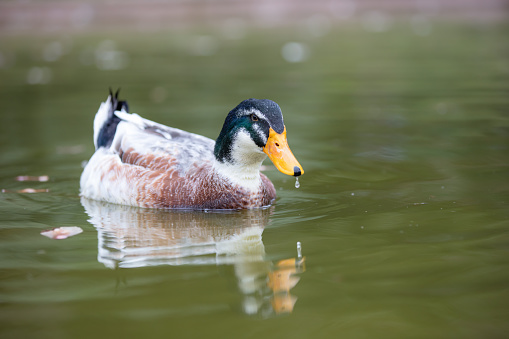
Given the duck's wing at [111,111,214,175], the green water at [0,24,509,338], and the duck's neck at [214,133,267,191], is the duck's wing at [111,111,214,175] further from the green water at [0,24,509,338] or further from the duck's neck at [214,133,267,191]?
the green water at [0,24,509,338]

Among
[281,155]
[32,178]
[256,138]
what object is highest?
[256,138]

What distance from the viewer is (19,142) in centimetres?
866

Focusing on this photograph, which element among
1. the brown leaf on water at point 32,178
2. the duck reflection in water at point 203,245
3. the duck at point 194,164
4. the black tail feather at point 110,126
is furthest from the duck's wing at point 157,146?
the brown leaf on water at point 32,178

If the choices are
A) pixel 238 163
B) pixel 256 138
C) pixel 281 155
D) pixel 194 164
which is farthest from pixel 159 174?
pixel 281 155

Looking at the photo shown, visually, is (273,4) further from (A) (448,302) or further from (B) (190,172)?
(A) (448,302)

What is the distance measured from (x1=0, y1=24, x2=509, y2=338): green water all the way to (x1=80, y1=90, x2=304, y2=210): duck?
0.15 metres

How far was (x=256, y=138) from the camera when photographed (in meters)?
5.54

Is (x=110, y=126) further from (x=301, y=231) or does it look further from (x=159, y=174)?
(x=301, y=231)

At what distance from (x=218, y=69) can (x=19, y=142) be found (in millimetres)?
6593

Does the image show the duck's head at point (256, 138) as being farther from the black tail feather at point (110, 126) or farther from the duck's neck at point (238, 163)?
the black tail feather at point (110, 126)

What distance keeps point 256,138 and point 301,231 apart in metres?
0.85

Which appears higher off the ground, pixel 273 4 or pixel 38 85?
→ pixel 273 4

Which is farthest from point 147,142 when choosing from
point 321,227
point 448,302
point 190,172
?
point 448,302

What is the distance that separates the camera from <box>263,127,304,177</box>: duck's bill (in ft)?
17.1
